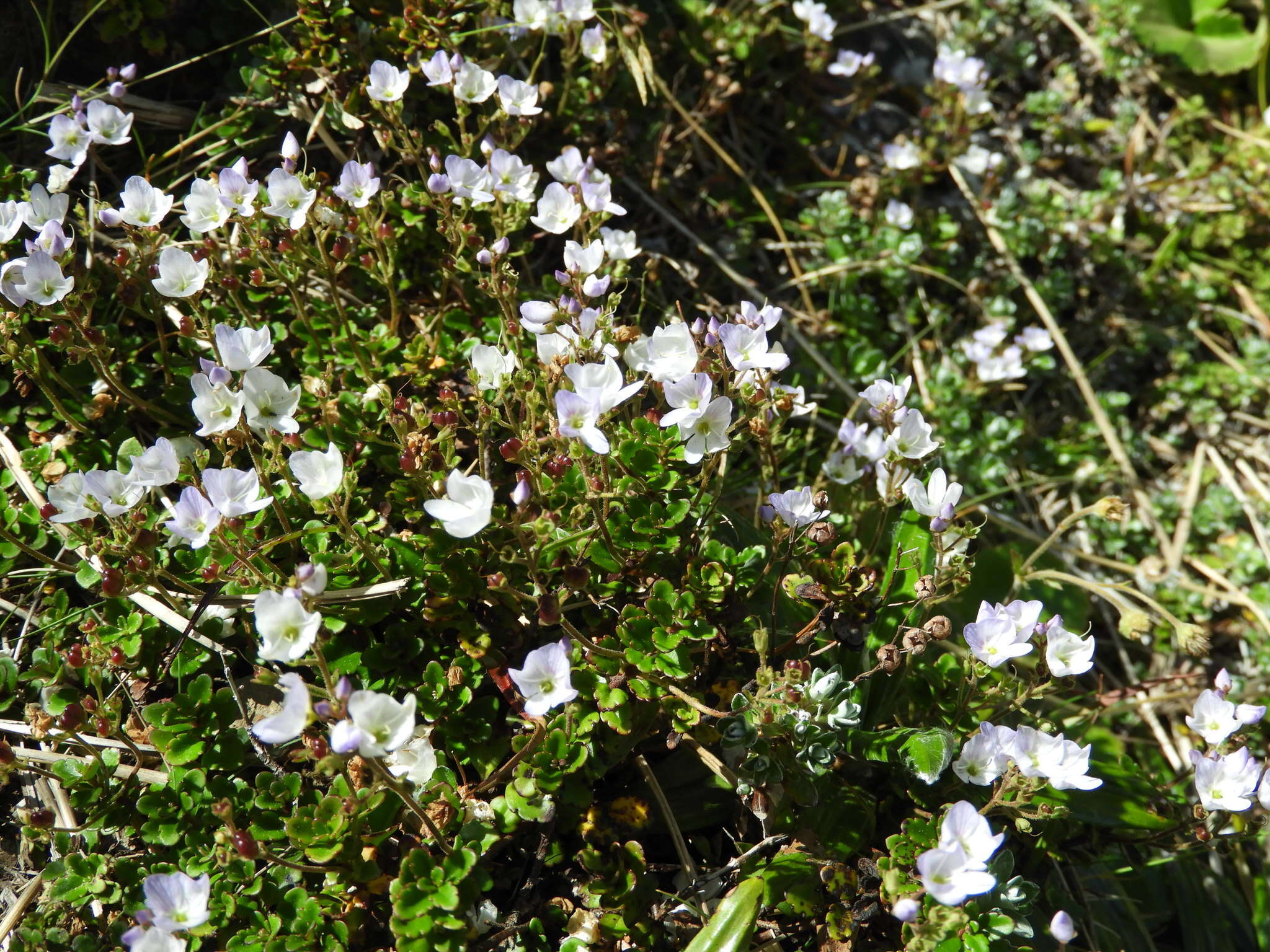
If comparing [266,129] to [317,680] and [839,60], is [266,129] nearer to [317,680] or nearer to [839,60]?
[317,680]

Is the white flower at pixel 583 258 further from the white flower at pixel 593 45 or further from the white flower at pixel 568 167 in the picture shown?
the white flower at pixel 593 45

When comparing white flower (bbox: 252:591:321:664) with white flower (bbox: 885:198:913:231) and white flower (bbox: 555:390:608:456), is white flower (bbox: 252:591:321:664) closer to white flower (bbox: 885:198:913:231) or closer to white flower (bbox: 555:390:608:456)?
white flower (bbox: 555:390:608:456)

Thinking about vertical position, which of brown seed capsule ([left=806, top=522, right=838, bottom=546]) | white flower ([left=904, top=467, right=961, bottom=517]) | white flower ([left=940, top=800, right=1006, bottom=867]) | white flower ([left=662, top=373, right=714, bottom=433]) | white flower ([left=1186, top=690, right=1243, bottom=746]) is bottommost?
white flower ([left=1186, top=690, right=1243, bottom=746])

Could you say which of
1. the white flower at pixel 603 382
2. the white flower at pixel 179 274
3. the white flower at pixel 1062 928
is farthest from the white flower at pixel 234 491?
the white flower at pixel 1062 928

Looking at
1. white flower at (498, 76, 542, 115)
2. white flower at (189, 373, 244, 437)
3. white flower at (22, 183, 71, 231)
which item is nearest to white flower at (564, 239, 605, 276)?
white flower at (498, 76, 542, 115)

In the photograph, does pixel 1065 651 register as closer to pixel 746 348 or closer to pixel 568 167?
pixel 746 348
